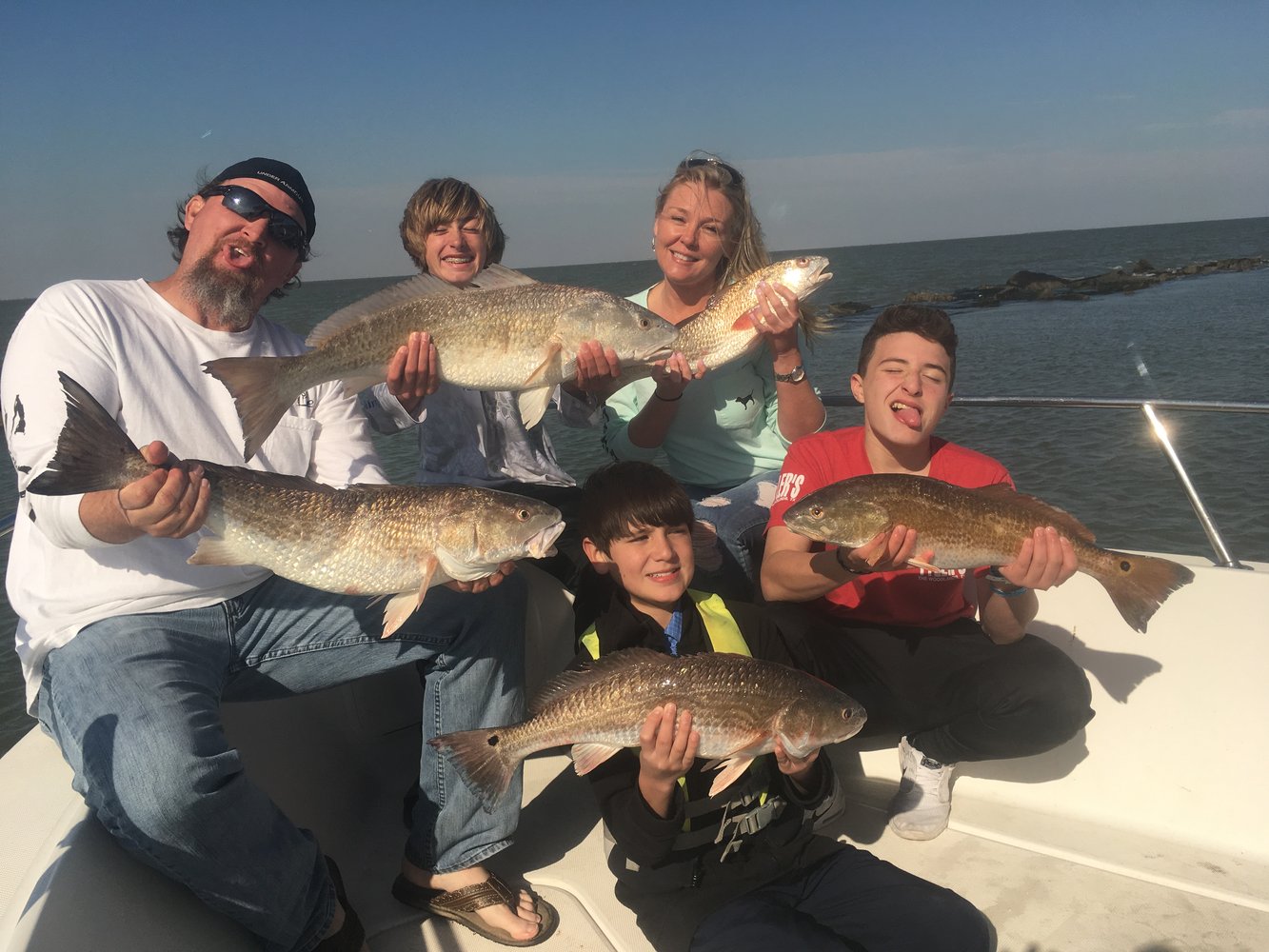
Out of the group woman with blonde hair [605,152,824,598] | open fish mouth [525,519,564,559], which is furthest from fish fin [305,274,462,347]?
open fish mouth [525,519,564,559]

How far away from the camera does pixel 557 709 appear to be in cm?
266

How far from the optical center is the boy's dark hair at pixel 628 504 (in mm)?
3098

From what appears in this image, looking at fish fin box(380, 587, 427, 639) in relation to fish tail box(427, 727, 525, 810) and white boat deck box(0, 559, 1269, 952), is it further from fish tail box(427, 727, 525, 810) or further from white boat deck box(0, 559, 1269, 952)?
white boat deck box(0, 559, 1269, 952)

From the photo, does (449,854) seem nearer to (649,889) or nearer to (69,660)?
(649,889)

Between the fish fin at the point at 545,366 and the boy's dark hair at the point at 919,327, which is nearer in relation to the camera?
the boy's dark hair at the point at 919,327

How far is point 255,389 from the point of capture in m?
3.04

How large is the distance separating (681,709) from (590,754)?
13.9 inches

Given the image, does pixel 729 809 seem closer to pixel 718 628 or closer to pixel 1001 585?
pixel 718 628

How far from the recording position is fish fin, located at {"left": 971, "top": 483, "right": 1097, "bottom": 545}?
296 cm

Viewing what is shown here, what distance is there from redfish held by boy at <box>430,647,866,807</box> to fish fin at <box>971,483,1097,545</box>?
0.92 m

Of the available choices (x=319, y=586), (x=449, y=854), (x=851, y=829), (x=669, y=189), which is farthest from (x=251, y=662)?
(x=669, y=189)

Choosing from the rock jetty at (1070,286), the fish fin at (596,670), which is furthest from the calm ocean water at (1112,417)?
the rock jetty at (1070,286)

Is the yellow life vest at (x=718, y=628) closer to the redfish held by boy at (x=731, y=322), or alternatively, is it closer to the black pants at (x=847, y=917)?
the black pants at (x=847, y=917)

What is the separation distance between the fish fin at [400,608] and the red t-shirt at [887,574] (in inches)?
56.7
